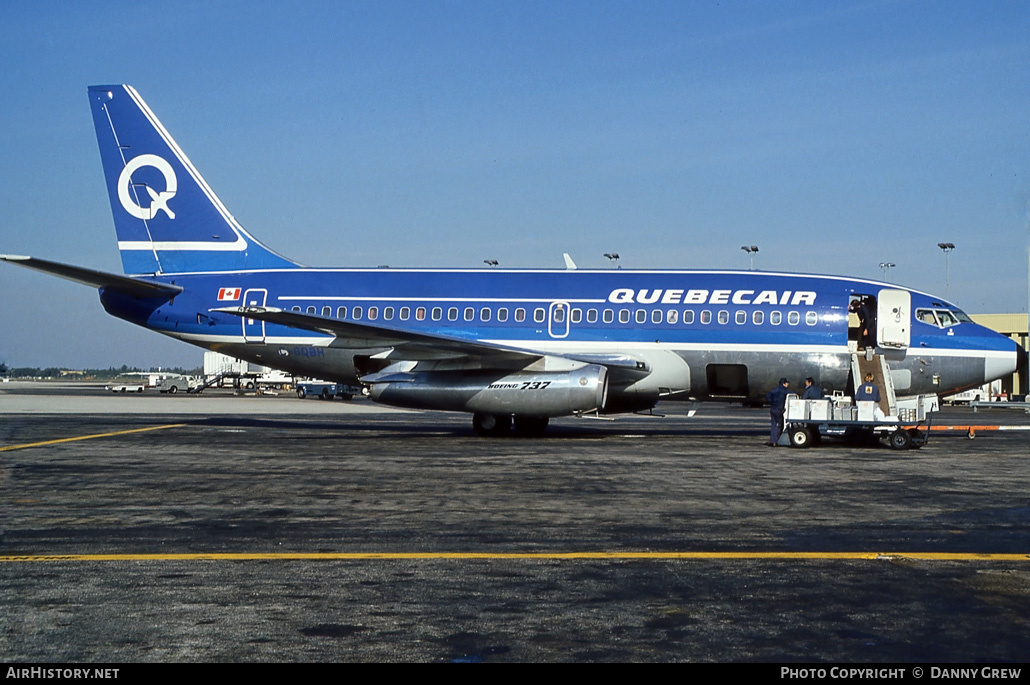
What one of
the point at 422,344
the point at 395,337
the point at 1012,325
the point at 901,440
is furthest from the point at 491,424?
the point at 1012,325

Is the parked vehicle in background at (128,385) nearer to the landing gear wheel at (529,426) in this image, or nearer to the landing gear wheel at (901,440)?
the landing gear wheel at (529,426)

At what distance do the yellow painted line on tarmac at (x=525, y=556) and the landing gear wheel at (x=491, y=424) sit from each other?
1604 cm

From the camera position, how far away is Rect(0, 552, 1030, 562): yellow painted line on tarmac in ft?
27.8

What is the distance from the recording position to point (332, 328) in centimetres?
2283

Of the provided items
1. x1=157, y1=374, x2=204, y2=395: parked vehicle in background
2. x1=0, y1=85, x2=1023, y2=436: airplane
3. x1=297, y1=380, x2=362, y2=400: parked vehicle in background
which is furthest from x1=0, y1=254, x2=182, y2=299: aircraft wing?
x1=157, y1=374, x2=204, y2=395: parked vehicle in background

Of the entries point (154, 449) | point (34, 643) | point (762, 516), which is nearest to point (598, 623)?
point (34, 643)

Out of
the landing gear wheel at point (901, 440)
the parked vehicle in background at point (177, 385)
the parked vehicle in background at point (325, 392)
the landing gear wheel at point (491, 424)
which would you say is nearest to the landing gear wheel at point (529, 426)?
the landing gear wheel at point (491, 424)

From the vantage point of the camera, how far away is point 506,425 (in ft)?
82.3

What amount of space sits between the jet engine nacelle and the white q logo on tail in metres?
8.98

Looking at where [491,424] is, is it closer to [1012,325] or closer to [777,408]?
[777,408]

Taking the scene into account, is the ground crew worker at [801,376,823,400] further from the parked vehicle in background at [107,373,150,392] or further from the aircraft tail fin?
the parked vehicle in background at [107,373,150,392]

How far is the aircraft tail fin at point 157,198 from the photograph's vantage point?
89.7 ft

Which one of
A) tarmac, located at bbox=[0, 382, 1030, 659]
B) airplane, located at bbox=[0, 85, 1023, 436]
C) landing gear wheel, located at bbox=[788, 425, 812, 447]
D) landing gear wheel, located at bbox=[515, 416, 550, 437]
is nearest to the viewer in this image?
tarmac, located at bbox=[0, 382, 1030, 659]

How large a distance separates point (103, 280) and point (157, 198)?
132 inches
